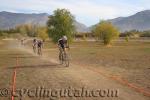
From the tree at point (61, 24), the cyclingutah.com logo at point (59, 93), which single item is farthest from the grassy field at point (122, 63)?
the tree at point (61, 24)

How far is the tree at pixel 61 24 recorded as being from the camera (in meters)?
78.4

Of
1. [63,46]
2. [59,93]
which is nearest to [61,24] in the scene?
[63,46]

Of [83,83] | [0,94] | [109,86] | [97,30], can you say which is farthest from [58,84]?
[97,30]

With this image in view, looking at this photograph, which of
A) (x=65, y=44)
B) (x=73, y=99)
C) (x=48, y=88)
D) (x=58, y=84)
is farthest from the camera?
(x=65, y=44)

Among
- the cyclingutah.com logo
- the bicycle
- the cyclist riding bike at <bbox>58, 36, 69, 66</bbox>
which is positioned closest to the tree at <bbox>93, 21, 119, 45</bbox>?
the bicycle

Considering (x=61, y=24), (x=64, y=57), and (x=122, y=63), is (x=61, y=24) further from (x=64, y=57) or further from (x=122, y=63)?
(x=64, y=57)

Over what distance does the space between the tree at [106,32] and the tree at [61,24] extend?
25127 millimetres

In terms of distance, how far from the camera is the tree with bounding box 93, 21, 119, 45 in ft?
338

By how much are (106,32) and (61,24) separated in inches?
1081

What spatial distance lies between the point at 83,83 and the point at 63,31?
62754mm

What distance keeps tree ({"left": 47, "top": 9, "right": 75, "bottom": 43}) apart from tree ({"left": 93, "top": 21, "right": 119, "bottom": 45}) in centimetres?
2513

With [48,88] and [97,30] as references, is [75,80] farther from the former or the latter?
[97,30]

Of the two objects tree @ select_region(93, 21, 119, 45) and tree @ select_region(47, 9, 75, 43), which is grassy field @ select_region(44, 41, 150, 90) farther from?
tree @ select_region(93, 21, 119, 45)

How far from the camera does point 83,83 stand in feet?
52.6
